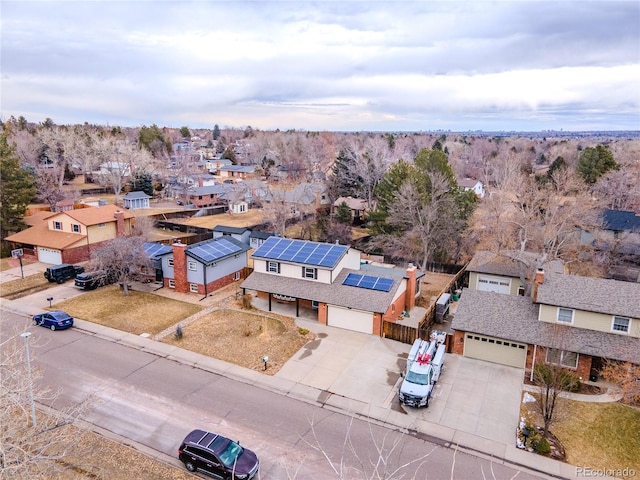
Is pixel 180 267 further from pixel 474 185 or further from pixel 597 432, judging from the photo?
pixel 474 185

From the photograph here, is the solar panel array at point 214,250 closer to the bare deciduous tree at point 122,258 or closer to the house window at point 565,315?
the bare deciduous tree at point 122,258

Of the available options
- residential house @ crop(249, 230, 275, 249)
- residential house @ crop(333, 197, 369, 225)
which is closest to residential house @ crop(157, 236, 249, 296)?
residential house @ crop(249, 230, 275, 249)

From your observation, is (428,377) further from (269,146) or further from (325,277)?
(269,146)

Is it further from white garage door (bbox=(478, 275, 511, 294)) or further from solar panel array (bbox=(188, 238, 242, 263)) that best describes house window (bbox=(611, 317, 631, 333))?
solar panel array (bbox=(188, 238, 242, 263))

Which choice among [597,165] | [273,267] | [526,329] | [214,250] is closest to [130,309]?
[214,250]

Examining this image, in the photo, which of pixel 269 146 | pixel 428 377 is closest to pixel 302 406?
pixel 428 377

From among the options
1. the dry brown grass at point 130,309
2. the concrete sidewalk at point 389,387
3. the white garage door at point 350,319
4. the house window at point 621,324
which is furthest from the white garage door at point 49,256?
the house window at point 621,324
